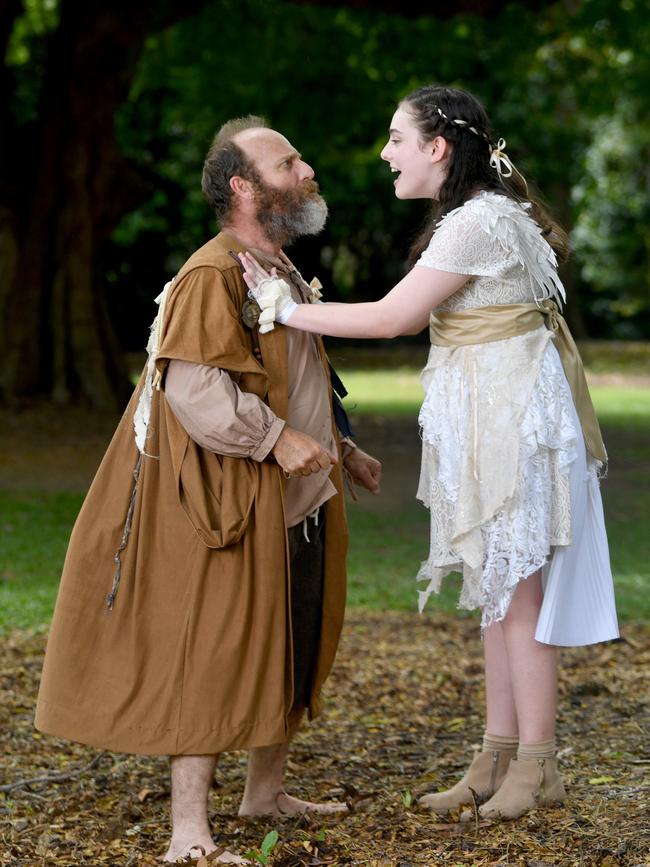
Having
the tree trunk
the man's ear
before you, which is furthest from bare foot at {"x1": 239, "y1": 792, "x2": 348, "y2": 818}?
the tree trunk

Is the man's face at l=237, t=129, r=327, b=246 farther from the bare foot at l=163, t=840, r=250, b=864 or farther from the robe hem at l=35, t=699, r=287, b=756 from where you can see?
the bare foot at l=163, t=840, r=250, b=864

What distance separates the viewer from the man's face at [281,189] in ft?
11.9

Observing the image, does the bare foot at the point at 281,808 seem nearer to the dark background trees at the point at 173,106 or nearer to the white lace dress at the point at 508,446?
the white lace dress at the point at 508,446

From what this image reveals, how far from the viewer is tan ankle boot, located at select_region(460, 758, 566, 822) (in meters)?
3.76

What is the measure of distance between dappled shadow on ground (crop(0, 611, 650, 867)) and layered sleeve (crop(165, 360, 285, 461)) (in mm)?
1141

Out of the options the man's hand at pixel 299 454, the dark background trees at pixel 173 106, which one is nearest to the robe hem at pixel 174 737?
the man's hand at pixel 299 454

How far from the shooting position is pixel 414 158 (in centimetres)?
371

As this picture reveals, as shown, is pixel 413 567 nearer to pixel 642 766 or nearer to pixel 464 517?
pixel 642 766

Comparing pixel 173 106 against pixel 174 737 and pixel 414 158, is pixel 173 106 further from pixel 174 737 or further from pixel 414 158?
pixel 174 737

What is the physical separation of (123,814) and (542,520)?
1638 mm

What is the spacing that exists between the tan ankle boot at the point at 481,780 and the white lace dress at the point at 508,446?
0.51 meters

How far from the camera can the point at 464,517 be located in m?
3.72

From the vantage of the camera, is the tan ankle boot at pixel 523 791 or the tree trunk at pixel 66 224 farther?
the tree trunk at pixel 66 224

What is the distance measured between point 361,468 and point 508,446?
24.2 inches
